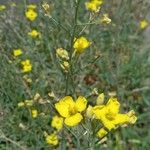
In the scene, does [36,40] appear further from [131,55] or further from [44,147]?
[44,147]

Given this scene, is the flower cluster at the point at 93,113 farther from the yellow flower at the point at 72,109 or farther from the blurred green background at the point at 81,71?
the blurred green background at the point at 81,71

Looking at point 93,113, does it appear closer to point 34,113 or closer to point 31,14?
point 34,113

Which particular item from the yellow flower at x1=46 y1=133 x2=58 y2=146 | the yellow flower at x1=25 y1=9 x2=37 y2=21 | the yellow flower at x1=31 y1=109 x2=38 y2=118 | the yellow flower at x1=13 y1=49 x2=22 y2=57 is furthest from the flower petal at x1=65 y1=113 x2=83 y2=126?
the yellow flower at x1=25 y1=9 x2=37 y2=21

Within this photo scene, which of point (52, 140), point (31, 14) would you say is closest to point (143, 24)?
point (31, 14)

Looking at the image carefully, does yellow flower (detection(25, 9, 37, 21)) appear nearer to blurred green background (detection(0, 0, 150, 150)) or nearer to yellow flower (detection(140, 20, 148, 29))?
blurred green background (detection(0, 0, 150, 150))

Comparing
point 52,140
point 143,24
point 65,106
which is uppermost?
point 65,106

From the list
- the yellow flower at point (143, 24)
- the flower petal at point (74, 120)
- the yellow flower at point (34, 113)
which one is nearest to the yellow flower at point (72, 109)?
the flower petal at point (74, 120)

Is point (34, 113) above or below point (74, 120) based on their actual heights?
below

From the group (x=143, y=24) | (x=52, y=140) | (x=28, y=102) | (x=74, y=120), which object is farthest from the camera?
(x=143, y=24)

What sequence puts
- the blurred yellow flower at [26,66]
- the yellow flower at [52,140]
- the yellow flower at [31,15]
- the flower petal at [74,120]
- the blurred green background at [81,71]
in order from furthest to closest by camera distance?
1. the yellow flower at [31,15]
2. the blurred yellow flower at [26,66]
3. the blurred green background at [81,71]
4. the yellow flower at [52,140]
5. the flower petal at [74,120]
